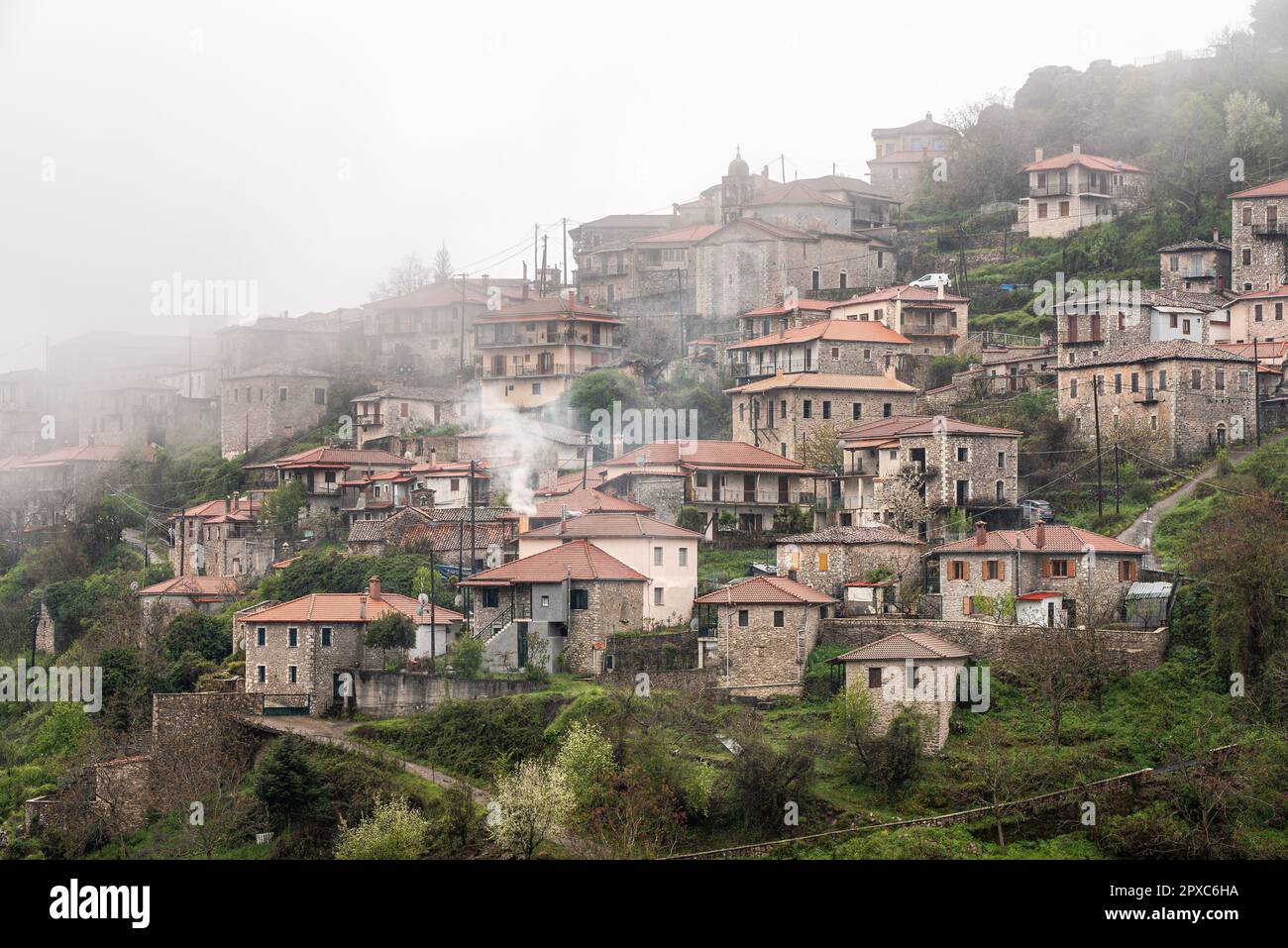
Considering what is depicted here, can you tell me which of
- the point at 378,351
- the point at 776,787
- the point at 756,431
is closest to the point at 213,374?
the point at 378,351

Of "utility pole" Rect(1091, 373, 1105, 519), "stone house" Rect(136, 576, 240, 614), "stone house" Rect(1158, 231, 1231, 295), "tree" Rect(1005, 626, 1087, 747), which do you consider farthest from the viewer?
"stone house" Rect(1158, 231, 1231, 295)

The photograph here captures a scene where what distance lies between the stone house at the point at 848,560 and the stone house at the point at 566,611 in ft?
17.3

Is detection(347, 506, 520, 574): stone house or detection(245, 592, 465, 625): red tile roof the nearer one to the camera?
detection(245, 592, 465, 625): red tile roof

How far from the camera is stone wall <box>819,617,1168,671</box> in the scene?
4566 centimetres

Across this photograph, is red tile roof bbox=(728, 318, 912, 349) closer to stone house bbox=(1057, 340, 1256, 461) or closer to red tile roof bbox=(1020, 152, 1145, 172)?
stone house bbox=(1057, 340, 1256, 461)

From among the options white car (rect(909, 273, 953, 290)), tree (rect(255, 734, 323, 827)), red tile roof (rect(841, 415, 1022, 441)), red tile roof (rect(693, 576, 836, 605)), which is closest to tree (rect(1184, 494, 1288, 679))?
red tile roof (rect(693, 576, 836, 605))

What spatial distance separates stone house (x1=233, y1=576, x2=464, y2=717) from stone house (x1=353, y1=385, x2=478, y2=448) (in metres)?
27.4

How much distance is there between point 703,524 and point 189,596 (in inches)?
766
